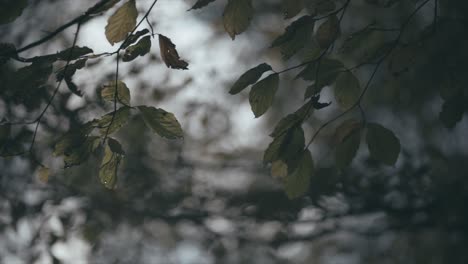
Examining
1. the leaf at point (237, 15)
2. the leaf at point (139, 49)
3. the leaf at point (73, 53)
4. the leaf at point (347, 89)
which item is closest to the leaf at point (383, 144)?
the leaf at point (347, 89)

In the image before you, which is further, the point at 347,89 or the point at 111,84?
the point at 347,89

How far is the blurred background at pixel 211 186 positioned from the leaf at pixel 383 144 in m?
1.04

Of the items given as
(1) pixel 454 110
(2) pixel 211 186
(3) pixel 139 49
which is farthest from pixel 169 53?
(2) pixel 211 186

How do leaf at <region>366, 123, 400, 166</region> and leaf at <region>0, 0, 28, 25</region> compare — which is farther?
leaf at <region>366, 123, 400, 166</region>

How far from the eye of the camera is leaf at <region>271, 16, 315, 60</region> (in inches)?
43.9

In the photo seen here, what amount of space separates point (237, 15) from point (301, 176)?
0.38m

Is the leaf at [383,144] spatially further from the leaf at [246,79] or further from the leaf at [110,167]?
the leaf at [110,167]

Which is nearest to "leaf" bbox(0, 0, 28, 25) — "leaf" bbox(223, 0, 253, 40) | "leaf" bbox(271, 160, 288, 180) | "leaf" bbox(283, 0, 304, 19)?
"leaf" bbox(223, 0, 253, 40)

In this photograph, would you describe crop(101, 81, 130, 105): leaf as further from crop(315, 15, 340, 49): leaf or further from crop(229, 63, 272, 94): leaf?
crop(315, 15, 340, 49): leaf

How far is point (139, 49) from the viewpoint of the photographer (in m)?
1.11

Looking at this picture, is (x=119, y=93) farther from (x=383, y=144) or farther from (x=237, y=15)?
(x=383, y=144)

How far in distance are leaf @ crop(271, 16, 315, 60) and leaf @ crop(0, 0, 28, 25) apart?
0.51 meters

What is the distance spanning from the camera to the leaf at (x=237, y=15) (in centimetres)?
115

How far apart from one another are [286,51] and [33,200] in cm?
214
